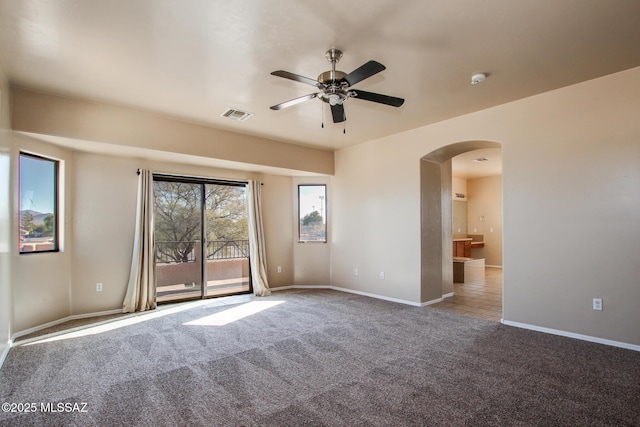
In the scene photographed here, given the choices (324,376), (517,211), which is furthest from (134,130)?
(517,211)

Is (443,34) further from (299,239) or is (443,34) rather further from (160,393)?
(299,239)

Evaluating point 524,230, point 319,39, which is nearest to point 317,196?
point 524,230

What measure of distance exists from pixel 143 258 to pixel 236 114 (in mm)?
2660

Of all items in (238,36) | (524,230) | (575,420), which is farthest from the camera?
(524,230)

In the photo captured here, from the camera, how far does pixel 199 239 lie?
583cm

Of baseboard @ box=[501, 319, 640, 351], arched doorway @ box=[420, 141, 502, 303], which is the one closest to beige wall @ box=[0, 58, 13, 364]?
arched doorway @ box=[420, 141, 502, 303]

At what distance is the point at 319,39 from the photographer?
2.79 metres

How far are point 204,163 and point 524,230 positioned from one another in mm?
4912

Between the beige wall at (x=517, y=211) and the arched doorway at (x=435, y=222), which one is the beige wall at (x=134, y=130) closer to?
the beige wall at (x=517, y=211)

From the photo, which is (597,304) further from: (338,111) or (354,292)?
(354,292)

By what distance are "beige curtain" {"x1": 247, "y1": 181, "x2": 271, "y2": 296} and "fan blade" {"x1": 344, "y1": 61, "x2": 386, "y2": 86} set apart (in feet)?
12.7

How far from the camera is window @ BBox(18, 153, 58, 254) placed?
4.12 meters

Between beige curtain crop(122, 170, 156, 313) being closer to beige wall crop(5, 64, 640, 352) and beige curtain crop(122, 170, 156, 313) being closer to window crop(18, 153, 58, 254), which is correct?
beige wall crop(5, 64, 640, 352)

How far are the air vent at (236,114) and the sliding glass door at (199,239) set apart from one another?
1.68 m
